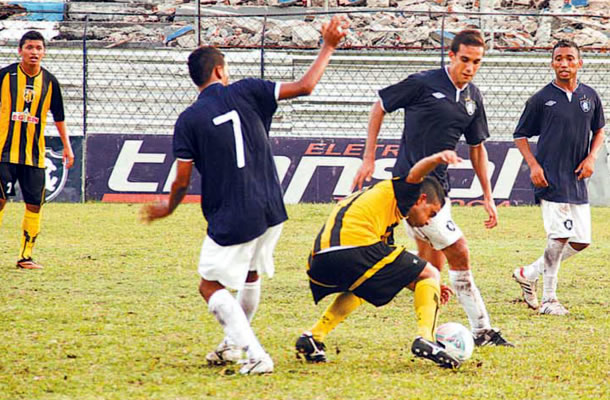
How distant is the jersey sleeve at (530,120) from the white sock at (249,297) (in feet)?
9.86

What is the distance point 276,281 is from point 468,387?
4259 mm

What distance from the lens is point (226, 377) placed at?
5.57 meters

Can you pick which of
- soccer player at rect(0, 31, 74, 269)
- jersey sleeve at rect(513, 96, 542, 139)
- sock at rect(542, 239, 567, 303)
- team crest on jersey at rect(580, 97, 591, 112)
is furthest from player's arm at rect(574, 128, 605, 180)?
soccer player at rect(0, 31, 74, 269)

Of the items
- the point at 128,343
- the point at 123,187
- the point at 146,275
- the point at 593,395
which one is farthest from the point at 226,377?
the point at 123,187

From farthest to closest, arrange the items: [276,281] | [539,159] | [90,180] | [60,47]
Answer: [60,47], [90,180], [276,281], [539,159]

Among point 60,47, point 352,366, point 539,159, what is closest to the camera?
point 352,366

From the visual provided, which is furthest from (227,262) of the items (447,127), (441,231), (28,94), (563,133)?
(28,94)

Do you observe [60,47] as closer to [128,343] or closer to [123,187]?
[123,187]

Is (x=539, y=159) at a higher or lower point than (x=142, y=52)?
higher

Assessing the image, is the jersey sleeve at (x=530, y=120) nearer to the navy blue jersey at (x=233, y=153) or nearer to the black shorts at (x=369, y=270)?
the black shorts at (x=369, y=270)

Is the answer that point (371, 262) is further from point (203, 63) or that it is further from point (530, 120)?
point (530, 120)

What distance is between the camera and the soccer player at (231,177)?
564 centimetres

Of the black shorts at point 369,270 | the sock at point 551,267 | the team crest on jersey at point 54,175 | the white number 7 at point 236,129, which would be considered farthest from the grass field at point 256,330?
the team crest on jersey at point 54,175

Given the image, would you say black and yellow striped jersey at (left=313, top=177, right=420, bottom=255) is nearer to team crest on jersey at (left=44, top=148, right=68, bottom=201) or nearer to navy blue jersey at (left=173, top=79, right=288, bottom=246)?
navy blue jersey at (left=173, top=79, right=288, bottom=246)
